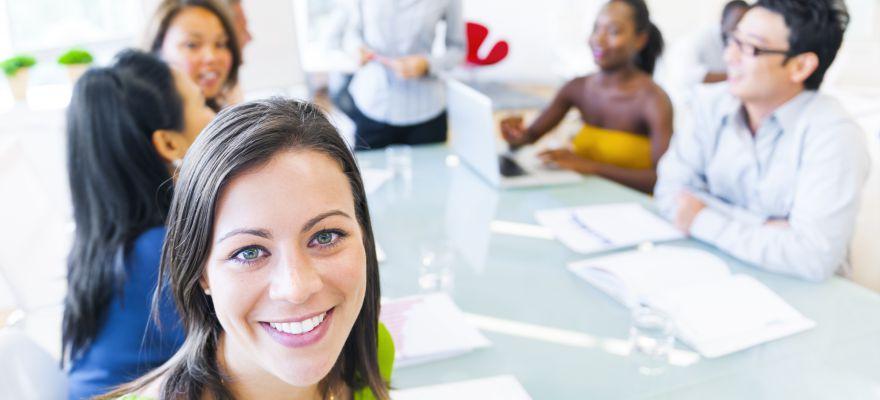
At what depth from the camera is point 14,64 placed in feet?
9.89

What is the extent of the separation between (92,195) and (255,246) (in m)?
0.71

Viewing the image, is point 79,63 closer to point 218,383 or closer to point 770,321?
point 218,383

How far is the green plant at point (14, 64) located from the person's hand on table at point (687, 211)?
9.37ft

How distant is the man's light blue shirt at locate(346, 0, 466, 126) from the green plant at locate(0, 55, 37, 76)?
156 centimetres

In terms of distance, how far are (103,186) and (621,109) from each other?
176 centimetres

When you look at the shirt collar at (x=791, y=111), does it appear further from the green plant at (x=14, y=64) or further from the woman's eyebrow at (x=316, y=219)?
the green plant at (x=14, y=64)

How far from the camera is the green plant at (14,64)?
118 inches

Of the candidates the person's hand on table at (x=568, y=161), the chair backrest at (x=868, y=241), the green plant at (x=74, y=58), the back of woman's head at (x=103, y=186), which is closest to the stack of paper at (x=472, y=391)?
the back of woman's head at (x=103, y=186)

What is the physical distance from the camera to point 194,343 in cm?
91

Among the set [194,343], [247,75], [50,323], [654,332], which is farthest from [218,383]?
[247,75]

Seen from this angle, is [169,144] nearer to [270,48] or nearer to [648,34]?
[648,34]

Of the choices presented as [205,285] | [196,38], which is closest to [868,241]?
[205,285]

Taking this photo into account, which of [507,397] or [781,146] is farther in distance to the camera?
[781,146]

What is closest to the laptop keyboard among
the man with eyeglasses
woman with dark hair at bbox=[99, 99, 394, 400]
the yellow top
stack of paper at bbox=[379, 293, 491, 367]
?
the yellow top
